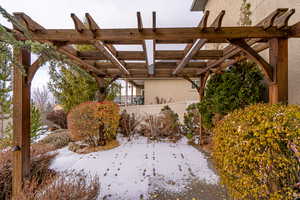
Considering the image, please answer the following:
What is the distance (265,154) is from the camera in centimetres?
173

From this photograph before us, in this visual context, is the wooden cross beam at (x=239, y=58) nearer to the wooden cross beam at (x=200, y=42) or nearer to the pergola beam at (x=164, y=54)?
the pergola beam at (x=164, y=54)

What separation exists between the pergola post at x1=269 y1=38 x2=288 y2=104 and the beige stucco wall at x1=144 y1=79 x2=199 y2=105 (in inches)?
356

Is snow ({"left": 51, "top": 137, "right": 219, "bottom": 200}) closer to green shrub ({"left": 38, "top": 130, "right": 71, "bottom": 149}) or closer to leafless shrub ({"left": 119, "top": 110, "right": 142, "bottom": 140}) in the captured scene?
green shrub ({"left": 38, "top": 130, "right": 71, "bottom": 149})

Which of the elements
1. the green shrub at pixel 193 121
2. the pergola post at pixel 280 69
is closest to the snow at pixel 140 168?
the green shrub at pixel 193 121

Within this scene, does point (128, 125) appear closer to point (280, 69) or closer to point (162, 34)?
point (162, 34)

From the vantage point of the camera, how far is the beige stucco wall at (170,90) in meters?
11.5

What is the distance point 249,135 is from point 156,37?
2.04 m

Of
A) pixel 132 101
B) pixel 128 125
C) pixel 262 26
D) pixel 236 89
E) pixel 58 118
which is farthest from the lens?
pixel 132 101

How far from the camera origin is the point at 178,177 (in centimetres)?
340

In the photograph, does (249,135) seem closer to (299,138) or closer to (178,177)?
(299,138)

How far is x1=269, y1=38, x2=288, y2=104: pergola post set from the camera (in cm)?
240

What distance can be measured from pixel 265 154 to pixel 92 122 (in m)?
4.90

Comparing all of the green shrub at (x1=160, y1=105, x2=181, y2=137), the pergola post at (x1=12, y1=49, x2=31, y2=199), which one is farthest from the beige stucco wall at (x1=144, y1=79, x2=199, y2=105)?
the pergola post at (x1=12, y1=49, x2=31, y2=199)

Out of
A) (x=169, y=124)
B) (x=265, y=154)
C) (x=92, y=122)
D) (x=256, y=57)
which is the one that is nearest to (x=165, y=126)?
(x=169, y=124)
